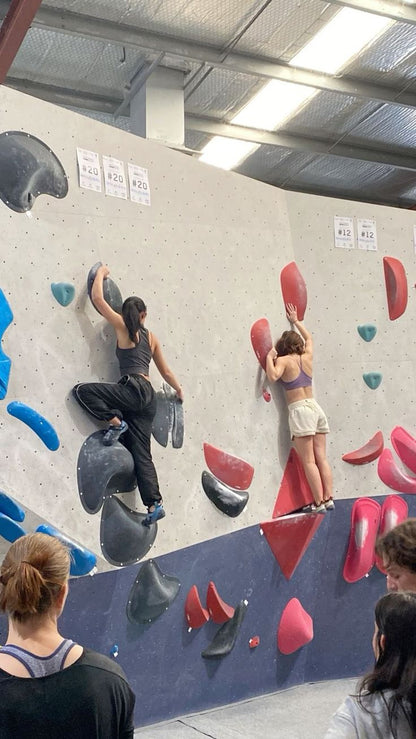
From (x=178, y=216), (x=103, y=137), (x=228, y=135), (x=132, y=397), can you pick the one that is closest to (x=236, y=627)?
(x=132, y=397)

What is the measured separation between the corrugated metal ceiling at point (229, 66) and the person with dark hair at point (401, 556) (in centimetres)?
351

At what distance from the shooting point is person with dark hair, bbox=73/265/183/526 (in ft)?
11.0

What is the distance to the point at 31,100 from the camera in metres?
3.34

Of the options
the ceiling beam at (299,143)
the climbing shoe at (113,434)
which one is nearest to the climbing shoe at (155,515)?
the climbing shoe at (113,434)

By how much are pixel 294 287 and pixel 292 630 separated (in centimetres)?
180

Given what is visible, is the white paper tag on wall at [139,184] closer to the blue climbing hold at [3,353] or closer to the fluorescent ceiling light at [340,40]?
the blue climbing hold at [3,353]

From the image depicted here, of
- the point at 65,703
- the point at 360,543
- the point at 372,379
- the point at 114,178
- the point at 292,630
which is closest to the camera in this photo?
the point at 65,703

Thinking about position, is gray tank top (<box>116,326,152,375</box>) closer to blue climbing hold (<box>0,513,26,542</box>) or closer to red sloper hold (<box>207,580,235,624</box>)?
blue climbing hold (<box>0,513,26,542</box>)

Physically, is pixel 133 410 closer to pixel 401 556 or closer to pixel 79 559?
pixel 79 559

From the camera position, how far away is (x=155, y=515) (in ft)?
11.1

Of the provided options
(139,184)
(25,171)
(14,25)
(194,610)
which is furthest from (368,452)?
(14,25)

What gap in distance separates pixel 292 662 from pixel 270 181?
5.04 metres

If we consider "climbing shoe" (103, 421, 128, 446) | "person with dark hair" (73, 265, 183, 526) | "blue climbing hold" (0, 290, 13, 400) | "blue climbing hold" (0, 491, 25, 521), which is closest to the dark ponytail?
"person with dark hair" (73, 265, 183, 526)

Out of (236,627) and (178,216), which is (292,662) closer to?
(236,627)
